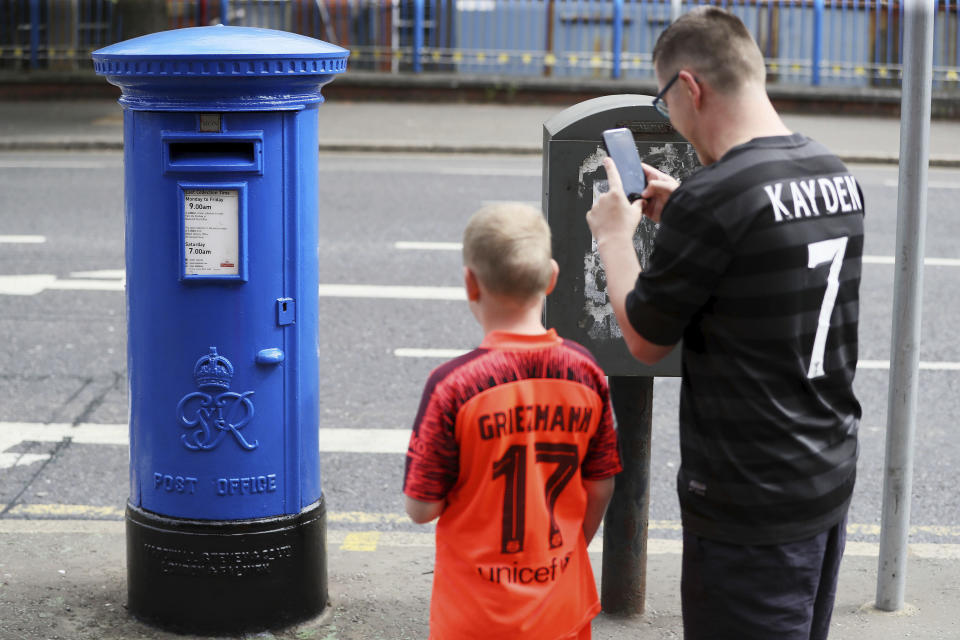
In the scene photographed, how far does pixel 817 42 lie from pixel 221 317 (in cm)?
1520

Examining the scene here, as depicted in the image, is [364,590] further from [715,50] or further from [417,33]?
[417,33]

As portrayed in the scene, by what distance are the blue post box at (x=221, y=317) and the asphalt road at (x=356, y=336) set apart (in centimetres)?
123

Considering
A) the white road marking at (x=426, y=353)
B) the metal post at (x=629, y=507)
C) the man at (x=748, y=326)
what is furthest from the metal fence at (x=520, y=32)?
the man at (x=748, y=326)

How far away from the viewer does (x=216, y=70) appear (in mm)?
3398

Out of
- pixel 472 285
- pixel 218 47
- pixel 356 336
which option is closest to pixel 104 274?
pixel 356 336

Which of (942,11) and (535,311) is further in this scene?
(942,11)

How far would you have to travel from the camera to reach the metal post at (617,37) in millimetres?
17172

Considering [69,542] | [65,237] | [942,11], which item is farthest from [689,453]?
[942,11]

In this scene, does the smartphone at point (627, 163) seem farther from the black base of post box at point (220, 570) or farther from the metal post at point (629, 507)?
Answer: the black base of post box at point (220, 570)

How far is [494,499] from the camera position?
2516mm

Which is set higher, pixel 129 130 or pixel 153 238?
pixel 129 130

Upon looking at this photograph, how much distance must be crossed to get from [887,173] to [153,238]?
11.2 m

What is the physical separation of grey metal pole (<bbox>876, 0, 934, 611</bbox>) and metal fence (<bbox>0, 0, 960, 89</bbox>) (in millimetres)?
13934

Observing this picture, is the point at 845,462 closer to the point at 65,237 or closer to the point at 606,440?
the point at 606,440
